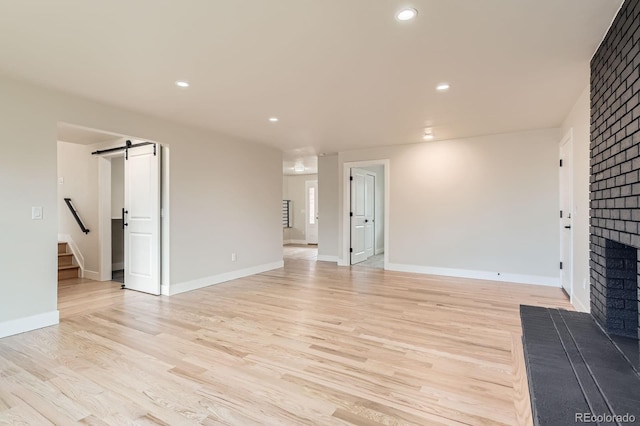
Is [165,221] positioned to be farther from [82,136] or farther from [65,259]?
[65,259]

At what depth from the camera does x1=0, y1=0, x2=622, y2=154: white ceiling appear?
78.4 inches

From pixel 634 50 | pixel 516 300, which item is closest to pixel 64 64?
pixel 634 50

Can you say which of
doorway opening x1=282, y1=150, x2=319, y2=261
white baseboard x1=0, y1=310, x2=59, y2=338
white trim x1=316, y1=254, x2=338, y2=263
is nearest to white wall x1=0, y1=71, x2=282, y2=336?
white baseboard x1=0, y1=310, x2=59, y2=338

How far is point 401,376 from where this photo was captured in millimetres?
2221

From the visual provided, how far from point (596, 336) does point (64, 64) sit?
4.54 meters

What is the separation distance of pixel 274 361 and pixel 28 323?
257cm

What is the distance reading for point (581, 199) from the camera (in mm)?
3420

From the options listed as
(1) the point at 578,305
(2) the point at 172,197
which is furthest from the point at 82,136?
(1) the point at 578,305

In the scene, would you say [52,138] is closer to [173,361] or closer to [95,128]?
[95,128]

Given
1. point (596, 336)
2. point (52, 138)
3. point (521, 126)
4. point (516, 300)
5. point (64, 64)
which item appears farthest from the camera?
point (521, 126)

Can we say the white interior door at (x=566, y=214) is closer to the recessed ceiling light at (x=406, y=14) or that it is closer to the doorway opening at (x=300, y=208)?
the recessed ceiling light at (x=406, y=14)

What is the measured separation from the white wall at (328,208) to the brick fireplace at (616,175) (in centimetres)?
496

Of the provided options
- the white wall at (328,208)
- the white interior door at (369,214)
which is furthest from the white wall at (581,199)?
the white wall at (328,208)

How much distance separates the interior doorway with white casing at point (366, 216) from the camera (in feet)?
22.1
